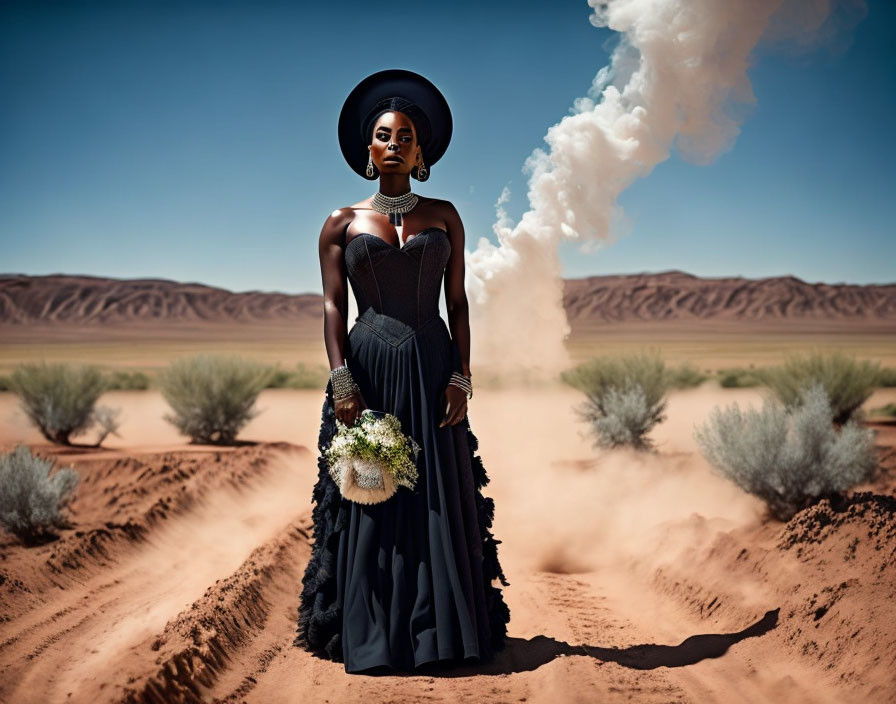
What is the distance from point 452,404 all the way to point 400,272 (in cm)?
86

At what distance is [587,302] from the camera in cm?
10538

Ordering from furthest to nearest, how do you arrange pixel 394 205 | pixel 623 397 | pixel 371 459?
pixel 623 397
pixel 394 205
pixel 371 459

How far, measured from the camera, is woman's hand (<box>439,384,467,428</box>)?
5.11m

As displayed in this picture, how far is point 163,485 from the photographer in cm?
1137

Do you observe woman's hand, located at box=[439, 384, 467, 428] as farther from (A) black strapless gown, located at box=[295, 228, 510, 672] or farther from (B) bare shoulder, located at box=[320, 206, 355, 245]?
(B) bare shoulder, located at box=[320, 206, 355, 245]

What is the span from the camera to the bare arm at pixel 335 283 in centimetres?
506

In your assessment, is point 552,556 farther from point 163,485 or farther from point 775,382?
point 775,382

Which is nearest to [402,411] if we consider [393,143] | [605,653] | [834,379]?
[393,143]

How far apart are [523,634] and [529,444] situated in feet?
37.2

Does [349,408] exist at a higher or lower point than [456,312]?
lower

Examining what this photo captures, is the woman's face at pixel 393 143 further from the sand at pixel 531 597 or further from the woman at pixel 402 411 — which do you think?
the sand at pixel 531 597

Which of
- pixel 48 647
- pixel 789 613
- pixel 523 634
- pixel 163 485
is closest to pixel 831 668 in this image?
pixel 789 613

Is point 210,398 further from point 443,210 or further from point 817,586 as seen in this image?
point 817,586

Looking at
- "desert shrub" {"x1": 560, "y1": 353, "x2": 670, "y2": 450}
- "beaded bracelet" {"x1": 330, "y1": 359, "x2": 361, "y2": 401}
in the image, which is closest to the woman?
"beaded bracelet" {"x1": 330, "y1": 359, "x2": 361, "y2": 401}
